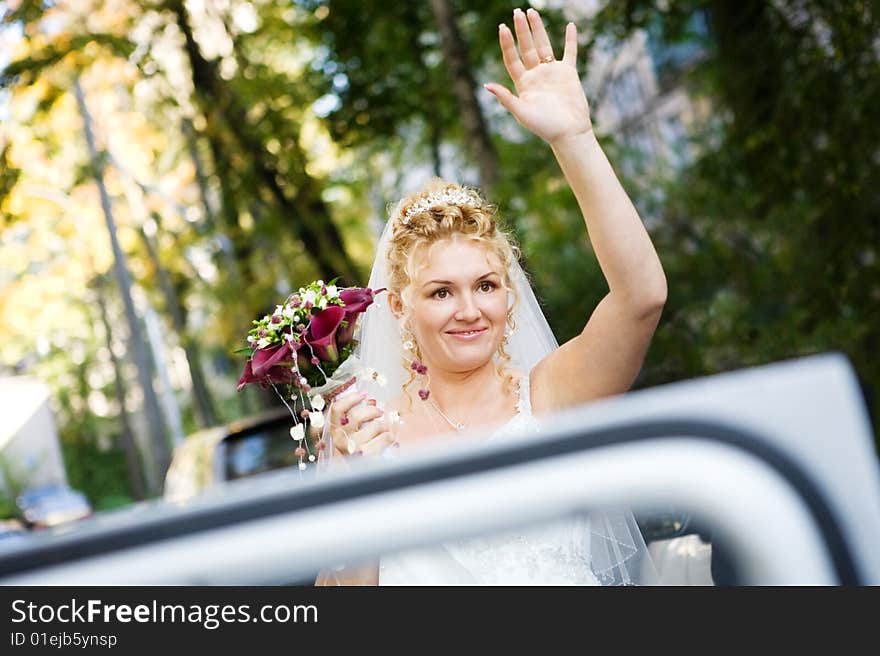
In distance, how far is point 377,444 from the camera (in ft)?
7.77

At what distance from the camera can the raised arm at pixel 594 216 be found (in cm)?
237

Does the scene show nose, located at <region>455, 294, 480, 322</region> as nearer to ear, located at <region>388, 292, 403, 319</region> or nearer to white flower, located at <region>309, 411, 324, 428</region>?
ear, located at <region>388, 292, 403, 319</region>

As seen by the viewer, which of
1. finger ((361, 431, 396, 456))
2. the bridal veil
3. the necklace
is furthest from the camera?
the bridal veil

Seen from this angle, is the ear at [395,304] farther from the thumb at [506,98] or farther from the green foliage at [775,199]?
the green foliage at [775,199]

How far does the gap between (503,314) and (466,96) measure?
664 centimetres

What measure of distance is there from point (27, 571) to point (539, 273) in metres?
9.80

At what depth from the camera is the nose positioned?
2840 mm

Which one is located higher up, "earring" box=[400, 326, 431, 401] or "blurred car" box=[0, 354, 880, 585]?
"earring" box=[400, 326, 431, 401]

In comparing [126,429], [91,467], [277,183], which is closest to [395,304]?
[277,183]

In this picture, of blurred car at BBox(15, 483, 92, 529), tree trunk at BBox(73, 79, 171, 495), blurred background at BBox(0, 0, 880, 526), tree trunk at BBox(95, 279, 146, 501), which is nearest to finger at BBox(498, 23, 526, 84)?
blurred background at BBox(0, 0, 880, 526)

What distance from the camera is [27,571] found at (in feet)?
2.77

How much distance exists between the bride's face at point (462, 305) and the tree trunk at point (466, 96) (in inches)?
238

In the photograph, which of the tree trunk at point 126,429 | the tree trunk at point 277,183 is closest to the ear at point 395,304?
the tree trunk at point 277,183

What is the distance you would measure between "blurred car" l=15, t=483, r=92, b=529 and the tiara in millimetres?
14751
